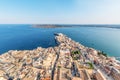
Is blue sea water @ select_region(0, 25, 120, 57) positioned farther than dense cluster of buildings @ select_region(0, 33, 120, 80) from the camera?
Yes

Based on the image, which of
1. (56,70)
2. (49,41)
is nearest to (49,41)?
(49,41)

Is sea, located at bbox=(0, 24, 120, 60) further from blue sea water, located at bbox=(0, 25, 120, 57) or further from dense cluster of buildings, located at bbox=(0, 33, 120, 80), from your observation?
dense cluster of buildings, located at bbox=(0, 33, 120, 80)

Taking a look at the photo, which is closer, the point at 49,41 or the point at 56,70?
the point at 56,70

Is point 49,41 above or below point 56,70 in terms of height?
below

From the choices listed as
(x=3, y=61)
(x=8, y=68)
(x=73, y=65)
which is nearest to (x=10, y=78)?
(x=8, y=68)

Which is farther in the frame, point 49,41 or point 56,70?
point 49,41

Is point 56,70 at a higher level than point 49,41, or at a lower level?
higher

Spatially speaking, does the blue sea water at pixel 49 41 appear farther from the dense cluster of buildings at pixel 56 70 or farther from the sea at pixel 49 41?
the dense cluster of buildings at pixel 56 70

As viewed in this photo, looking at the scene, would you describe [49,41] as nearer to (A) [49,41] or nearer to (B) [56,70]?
(A) [49,41]

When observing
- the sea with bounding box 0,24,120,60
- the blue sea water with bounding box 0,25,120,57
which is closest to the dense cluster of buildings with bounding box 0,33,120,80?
the sea with bounding box 0,24,120,60

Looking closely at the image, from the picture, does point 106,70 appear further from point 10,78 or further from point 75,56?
point 10,78

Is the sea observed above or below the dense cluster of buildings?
below
